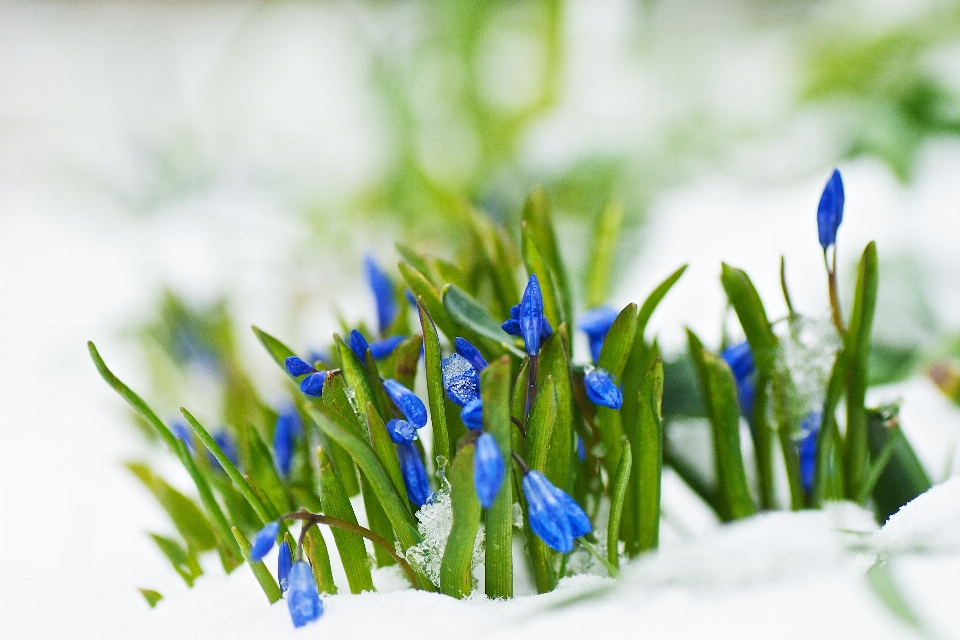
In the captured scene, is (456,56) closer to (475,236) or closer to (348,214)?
(348,214)

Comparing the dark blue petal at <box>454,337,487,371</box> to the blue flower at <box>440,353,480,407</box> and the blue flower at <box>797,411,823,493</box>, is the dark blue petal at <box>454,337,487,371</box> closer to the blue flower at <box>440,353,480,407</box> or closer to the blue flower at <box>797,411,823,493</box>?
the blue flower at <box>440,353,480,407</box>

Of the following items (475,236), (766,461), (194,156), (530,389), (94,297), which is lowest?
(766,461)

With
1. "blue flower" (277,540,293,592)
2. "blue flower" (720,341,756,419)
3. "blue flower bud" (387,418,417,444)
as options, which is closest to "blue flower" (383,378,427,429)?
"blue flower bud" (387,418,417,444)

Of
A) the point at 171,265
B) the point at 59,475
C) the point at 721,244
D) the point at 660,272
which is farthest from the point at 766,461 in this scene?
the point at 171,265

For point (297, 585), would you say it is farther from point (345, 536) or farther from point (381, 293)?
point (381, 293)

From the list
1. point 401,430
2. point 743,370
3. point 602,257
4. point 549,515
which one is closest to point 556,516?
point 549,515

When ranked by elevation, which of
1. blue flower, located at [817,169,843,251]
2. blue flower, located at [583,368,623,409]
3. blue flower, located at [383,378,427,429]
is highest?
blue flower, located at [817,169,843,251]

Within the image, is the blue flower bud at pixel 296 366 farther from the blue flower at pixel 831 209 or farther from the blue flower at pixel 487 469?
the blue flower at pixel 831 209
